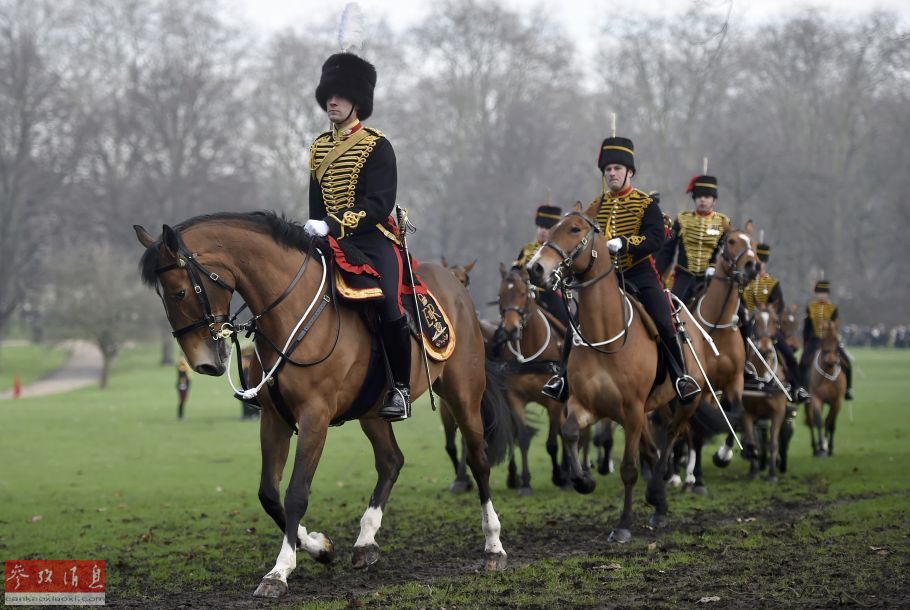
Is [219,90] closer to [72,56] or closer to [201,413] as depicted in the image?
[72,56]

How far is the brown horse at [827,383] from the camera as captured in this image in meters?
18.4

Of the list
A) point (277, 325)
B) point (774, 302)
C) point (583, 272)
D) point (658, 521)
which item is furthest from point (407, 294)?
point (774, 302)

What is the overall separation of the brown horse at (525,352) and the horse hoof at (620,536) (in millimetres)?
3795

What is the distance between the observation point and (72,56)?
54.9 m

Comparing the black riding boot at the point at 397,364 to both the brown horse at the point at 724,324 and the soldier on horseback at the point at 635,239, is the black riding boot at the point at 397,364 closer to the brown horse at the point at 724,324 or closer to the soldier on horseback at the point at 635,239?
the soldier on horseback at the point at 635,239

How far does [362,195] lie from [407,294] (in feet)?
2.82

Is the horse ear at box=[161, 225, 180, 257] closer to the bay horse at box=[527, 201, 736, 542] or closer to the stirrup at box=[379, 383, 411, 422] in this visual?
the stirrup at box=[379, 383, 411, 422]

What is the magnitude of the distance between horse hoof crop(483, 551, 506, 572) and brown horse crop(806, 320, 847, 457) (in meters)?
10.6

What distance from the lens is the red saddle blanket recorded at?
27.7 ft

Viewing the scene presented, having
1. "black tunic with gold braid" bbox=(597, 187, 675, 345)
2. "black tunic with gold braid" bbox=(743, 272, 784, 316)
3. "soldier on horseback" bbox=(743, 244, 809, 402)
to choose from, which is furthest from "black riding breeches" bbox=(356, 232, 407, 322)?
"black tunic with gold braid" bbox=(743, 272, 784, 316)

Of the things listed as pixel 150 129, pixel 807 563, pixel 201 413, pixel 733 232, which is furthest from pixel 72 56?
pixel 807 563

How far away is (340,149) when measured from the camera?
888cm

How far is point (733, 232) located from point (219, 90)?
4518 centimetres

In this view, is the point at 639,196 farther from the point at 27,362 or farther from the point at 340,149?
the point at 27,362
